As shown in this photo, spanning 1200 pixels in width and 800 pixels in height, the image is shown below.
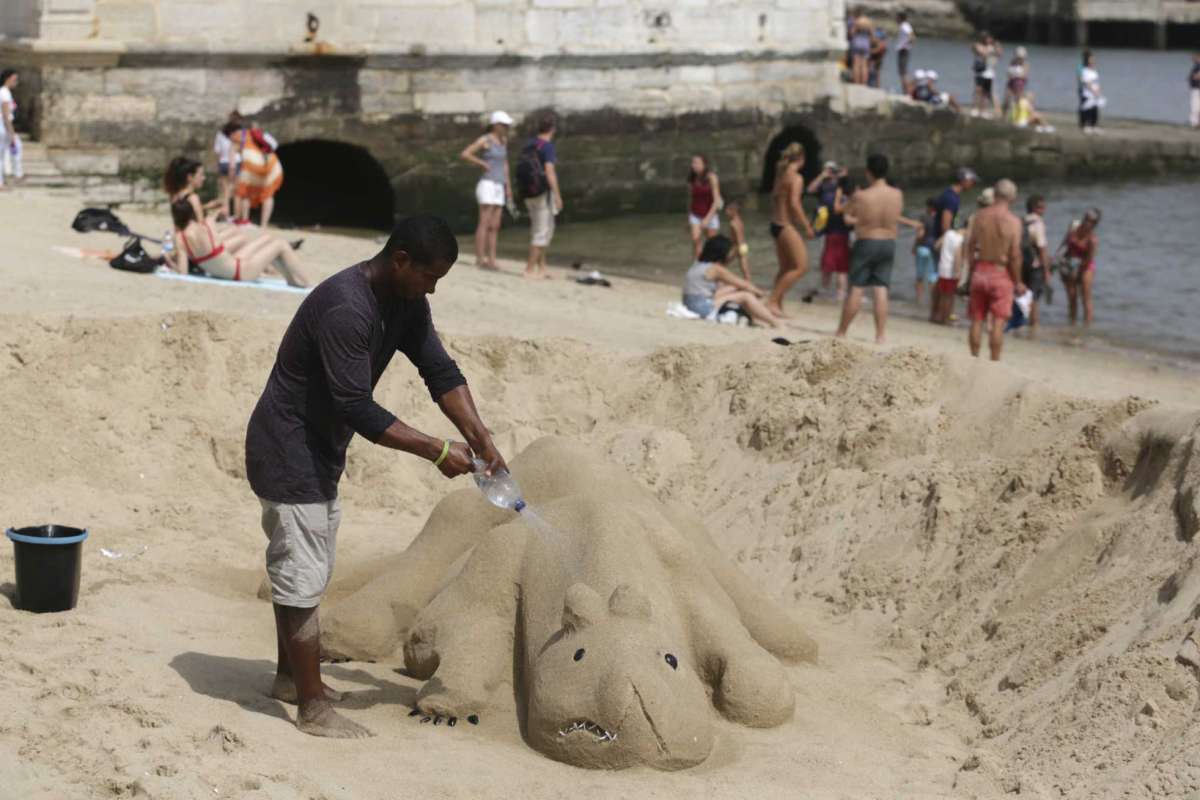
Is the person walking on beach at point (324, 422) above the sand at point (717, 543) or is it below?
above

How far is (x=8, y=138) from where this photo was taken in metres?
18.6

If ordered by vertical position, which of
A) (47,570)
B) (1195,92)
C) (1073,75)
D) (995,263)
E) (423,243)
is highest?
(1073,75)

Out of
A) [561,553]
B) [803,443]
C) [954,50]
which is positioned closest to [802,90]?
[803,443]

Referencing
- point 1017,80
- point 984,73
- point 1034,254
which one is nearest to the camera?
point 1034,254

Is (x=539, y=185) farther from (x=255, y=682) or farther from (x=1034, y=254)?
(x=255, y=682)

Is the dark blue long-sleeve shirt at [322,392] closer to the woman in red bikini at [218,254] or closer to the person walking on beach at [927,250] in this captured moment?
the woman in red bikini at [218,254]

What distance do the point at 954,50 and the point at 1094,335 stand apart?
41.6 meters

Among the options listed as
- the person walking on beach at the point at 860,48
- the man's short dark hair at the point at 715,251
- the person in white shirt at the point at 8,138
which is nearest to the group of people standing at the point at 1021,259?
the man's short dark hair at the point at 715,251

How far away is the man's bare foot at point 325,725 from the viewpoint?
5.79m

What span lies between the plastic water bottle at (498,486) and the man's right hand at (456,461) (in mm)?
223

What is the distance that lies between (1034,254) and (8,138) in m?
10.9

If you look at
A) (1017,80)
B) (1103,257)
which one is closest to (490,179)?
(1103,257)

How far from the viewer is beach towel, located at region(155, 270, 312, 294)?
513 inches

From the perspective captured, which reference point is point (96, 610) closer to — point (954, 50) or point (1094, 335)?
point (1094, 335)
